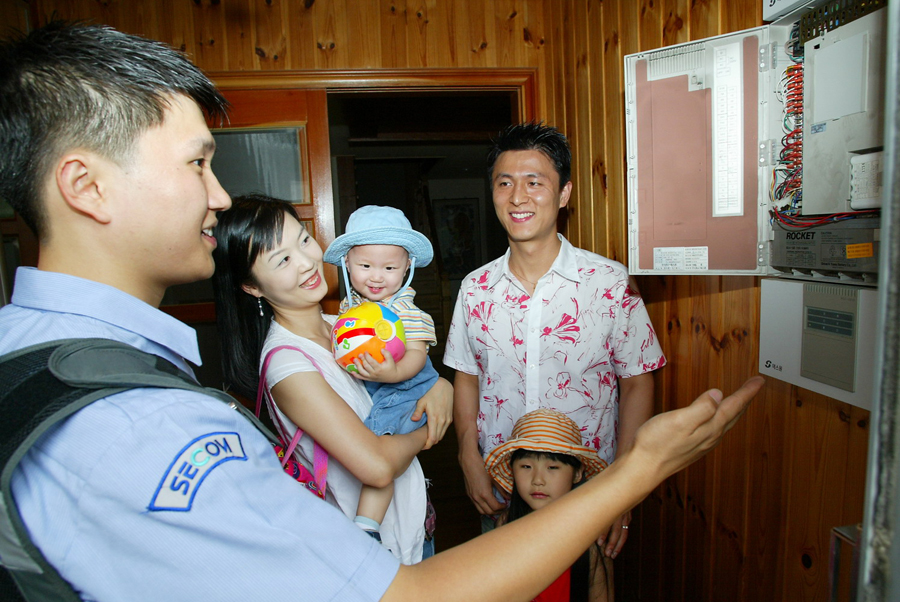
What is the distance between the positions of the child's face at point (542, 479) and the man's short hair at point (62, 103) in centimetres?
128

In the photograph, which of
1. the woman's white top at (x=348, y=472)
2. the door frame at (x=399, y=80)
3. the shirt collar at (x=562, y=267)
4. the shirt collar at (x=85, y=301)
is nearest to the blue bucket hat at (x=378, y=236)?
the woman's white top at (x=348, y=472)

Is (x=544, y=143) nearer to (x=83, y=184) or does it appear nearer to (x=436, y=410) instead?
(x=436, y=410)

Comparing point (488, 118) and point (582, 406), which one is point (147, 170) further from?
point (488, 118)

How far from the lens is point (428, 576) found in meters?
0.64

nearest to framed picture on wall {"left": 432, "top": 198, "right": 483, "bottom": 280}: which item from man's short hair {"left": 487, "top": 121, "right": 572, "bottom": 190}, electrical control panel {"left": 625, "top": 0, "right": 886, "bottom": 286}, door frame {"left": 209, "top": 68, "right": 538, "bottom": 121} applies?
door frame {"left": 209, "top": 68, "right": 538, "bottom": 121}

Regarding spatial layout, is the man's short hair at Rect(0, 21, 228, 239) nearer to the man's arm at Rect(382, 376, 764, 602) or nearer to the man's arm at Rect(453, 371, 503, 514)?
the man's arm at Rect(382, 376, 764, 602)

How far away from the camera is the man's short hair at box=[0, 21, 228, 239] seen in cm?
68

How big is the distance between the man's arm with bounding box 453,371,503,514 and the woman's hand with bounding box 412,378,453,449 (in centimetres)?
37

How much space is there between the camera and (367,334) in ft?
4.20

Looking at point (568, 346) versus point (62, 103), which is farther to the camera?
point (568, 346)

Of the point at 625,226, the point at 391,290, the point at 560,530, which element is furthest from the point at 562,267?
the point at 560,530

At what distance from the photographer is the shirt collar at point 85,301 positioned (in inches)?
26.4

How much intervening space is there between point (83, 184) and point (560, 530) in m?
0.80

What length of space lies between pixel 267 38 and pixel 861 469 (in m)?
2.88
